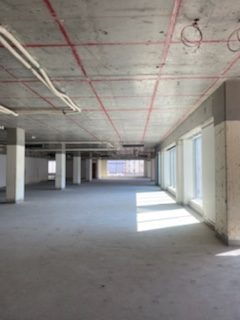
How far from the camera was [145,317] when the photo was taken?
247 cm

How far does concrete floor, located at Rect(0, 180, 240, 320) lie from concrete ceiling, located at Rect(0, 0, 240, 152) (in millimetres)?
2406

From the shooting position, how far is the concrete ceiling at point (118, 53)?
2.69 m

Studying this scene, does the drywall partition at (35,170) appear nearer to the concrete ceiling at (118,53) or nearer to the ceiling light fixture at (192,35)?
the concrete ceiling at (118,53)

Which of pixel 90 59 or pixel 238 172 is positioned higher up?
pixel 90 59

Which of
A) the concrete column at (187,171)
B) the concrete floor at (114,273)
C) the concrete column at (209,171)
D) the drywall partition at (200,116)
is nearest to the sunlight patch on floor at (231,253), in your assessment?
the concrete floor at (114,273)

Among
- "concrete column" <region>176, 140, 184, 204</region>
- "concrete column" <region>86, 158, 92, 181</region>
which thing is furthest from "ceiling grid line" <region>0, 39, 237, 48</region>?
"concrete column" <region>86, 158, 92, 181</region>

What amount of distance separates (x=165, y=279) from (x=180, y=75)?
2755mm

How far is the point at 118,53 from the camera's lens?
145 inches

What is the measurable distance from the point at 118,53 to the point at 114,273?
96.5 inches

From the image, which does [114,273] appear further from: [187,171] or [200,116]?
[187,171]

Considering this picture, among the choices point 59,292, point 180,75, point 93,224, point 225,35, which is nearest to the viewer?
point 59,292

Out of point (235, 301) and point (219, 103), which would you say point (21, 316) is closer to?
point (235, 301)

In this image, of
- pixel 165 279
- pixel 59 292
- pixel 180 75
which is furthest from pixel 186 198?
pixel 59 292

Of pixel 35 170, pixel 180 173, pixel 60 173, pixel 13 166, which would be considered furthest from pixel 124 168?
pixel 180 173
